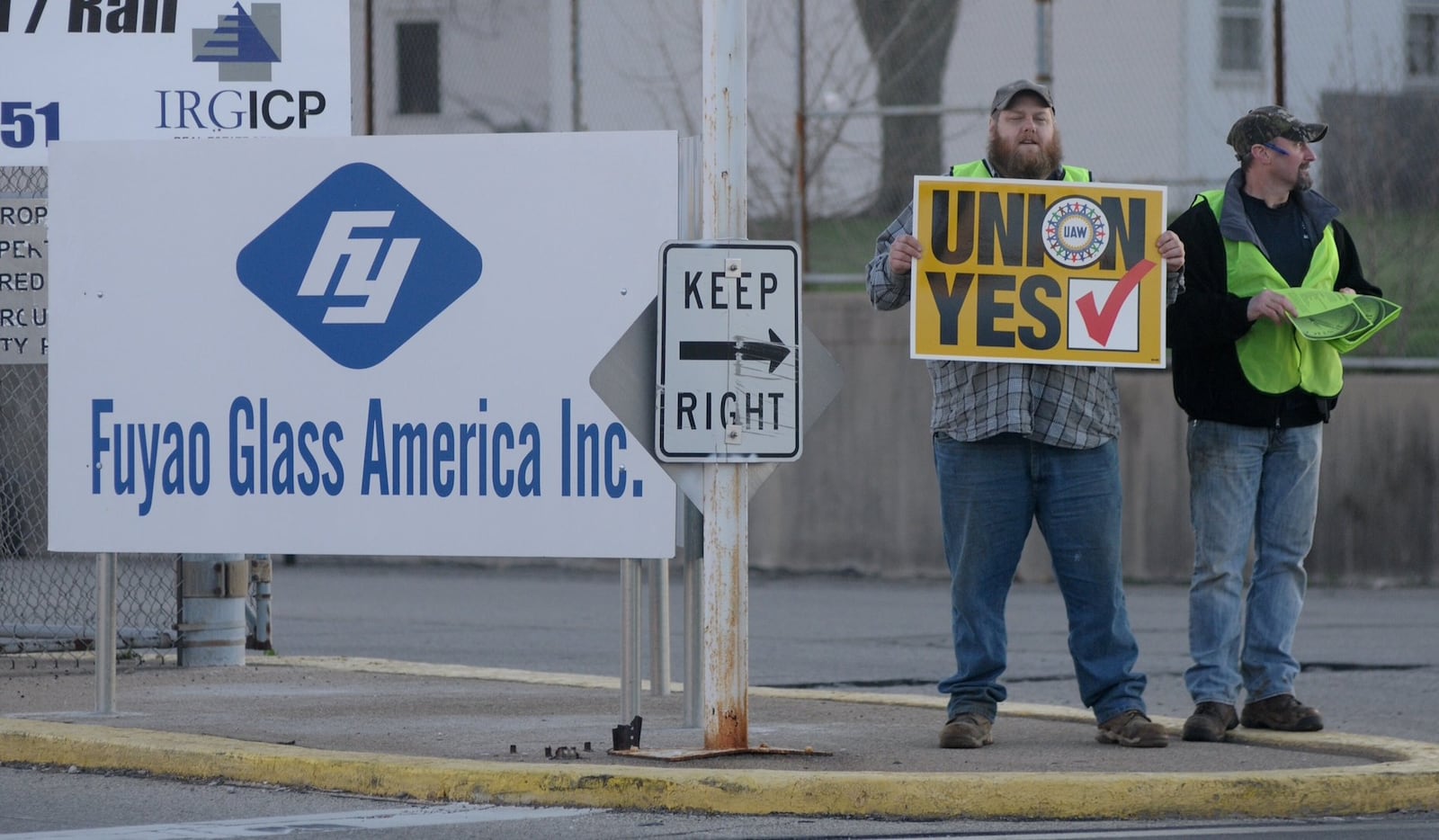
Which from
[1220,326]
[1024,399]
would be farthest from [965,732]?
[1220,326]

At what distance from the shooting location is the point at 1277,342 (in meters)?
7.27

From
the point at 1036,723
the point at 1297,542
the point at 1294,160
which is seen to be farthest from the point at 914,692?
the point at 1294,160

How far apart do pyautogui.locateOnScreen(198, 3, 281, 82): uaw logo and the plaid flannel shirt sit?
3.18 meters

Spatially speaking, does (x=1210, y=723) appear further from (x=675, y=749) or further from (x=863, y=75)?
(x=863, y=75)

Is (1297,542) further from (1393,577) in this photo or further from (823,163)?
(823,163)

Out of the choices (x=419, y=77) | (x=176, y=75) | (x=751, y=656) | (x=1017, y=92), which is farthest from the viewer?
(x=419, y=77)

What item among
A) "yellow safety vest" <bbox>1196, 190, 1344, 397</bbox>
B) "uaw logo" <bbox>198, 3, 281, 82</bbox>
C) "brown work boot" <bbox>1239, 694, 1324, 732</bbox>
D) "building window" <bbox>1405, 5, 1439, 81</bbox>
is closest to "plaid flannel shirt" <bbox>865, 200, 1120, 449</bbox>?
"yellow safety vest" <bbox>1196, 190, 1344, 397</bbox>

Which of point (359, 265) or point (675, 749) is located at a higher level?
point (359, 265)

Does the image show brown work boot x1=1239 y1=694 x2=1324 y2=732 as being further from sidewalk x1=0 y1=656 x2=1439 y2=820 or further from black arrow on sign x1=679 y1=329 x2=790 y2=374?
black arrow on sign x1=679 y1=329 x2=790 y2=374

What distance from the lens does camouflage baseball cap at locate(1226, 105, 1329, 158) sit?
7246 mm

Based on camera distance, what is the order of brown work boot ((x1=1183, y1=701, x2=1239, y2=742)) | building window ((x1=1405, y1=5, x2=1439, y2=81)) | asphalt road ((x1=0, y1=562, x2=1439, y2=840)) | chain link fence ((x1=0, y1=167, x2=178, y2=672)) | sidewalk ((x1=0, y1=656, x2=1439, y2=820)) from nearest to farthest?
asphalt road ((x1=0, y1=562, x2=1439, y2=840)) < sidewalk ((x1=0, y1=656, x2=1439, y2=820)) < brown work boot ((x1=1183, y1=701, x2=1239, y2=742)) < chain link fence ((x1=0, y1=167, x2=178, y2=672)) < building window ((x1=1405, y1=5, x2=1439, y2=81))

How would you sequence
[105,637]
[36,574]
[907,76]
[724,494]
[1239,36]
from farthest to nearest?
1. [907,76]
2. [1239,36]
3. [36,574]
4. [105,637]
5. [724,494]

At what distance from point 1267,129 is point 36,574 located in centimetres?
663

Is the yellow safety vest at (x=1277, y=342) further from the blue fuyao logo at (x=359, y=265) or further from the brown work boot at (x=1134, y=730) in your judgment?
the blue fuyao logo at (x=359, y=265)
